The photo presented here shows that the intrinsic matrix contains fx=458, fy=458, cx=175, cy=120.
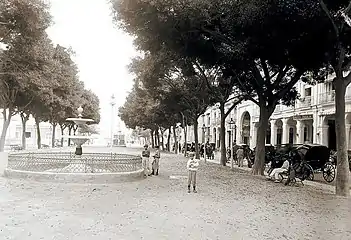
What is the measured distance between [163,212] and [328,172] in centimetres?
1261

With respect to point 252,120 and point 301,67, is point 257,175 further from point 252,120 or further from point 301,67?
point 252,120

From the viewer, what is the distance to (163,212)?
9555mm

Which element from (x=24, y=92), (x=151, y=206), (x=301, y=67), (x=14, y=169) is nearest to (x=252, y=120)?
(x=24, y=92)

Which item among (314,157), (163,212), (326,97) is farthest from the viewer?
(326,97)

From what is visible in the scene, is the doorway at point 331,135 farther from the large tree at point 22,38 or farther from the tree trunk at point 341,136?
the tree trunk at point 341,136

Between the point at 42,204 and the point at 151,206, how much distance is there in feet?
7.84

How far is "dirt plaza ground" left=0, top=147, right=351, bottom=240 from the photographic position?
24.3 feet

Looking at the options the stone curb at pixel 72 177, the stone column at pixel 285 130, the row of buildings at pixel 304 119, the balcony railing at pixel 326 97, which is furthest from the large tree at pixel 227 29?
the stone column at pixel 285 130

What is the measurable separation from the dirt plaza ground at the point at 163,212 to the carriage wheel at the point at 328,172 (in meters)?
5.40

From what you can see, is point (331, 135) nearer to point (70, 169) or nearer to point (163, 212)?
point (70, 169)

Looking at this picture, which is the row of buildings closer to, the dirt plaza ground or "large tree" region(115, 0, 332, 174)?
"large tree" region(115, 0, 332, 174)

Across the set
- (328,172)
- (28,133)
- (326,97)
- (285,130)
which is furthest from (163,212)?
(28,133)

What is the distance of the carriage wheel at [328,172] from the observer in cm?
1998

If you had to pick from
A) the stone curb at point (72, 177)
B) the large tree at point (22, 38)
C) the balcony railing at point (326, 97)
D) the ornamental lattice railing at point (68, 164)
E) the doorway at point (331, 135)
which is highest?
the large tree at point (22, 38)
